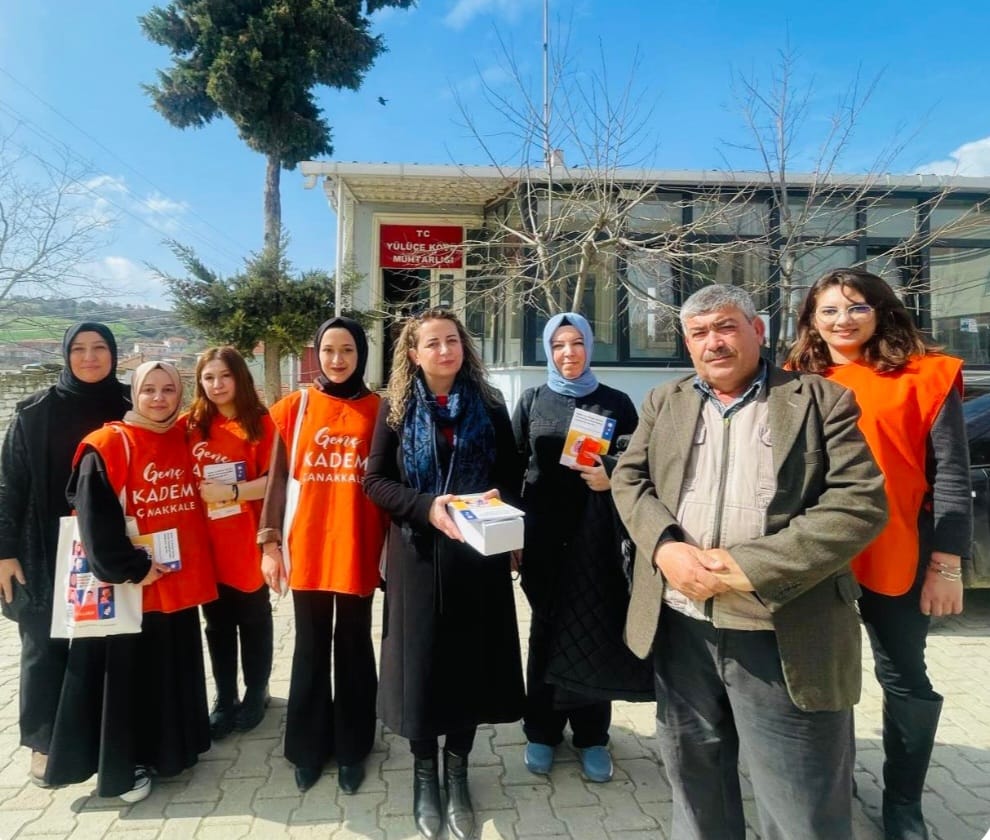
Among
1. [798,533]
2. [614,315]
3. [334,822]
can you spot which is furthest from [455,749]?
[614,315]

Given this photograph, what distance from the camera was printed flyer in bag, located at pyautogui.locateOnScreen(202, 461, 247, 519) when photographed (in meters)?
2.68

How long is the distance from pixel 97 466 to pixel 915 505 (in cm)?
305

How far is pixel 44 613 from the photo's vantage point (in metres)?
2.52

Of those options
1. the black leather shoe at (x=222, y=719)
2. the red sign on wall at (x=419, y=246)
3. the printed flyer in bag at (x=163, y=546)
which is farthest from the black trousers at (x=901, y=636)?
the red sign on wall at (x=419, y=246)

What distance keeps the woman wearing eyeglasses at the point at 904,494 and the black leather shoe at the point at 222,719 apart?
9.59 feet

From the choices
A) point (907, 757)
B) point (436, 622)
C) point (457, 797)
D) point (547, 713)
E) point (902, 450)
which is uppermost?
Result: point (902, 450)

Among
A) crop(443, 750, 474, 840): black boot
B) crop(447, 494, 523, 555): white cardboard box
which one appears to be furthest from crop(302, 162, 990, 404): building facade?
crop(443, 750, 474, 840): black boot

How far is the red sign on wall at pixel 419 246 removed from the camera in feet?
32.0

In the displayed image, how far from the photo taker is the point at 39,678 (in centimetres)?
253

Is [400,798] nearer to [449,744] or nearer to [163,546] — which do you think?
[449,744]

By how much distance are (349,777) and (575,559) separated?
1.39 meters

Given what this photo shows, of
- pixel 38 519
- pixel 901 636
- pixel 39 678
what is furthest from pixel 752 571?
pixel 39 678

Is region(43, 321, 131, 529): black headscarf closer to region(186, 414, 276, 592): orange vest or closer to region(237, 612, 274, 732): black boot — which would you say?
region(186, 414, 276, 592): orange vest

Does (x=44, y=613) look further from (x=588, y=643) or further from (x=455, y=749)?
(x=588, y=643)
